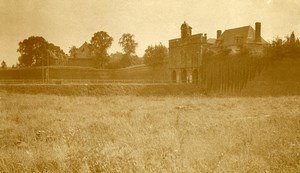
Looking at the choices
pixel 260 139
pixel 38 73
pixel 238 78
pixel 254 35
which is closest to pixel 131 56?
pixel 38 73

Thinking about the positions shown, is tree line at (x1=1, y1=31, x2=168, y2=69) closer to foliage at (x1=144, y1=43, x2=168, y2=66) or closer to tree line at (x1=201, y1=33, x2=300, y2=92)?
foliage at (x1=144, y1=43, x2=168, y2=66)

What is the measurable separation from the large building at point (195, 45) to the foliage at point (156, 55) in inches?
132

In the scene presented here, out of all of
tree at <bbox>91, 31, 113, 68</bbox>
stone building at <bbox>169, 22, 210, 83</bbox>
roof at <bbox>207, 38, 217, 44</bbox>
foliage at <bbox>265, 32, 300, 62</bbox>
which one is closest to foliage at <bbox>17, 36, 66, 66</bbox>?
tree at <bbox>91, 31, 113, 68</bbox>

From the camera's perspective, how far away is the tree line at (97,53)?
5128 cm

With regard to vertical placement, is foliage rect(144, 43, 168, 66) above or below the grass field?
above

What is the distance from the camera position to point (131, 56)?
68125mm

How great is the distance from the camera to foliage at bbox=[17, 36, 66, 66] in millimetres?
49656

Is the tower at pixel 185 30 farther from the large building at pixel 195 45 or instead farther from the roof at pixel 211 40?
the roof at pixel 211 40

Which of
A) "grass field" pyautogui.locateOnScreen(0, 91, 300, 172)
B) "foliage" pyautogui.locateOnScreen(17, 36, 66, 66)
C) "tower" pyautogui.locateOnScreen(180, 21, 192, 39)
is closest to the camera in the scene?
"grass field" pyautogui.locateOnScreen(0, 91, 300, 172)

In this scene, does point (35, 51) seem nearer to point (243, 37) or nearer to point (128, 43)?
point (128, 43)

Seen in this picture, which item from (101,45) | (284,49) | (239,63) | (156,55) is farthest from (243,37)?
(101,45)

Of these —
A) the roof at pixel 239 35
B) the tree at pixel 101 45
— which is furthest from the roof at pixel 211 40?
the tree at pixel 101 45

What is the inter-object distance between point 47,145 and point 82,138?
3.58 feet

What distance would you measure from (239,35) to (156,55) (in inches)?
595
